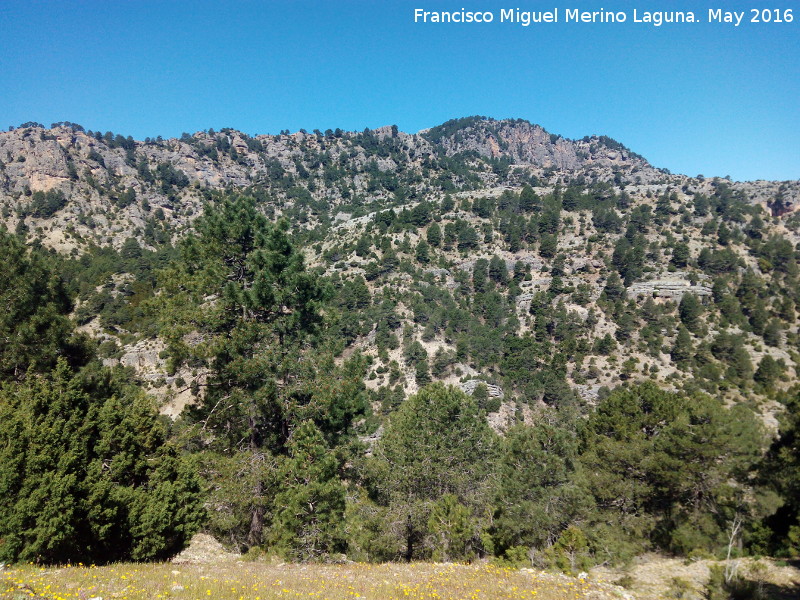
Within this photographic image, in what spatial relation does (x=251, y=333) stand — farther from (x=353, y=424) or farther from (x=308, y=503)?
(x=353, y=424)

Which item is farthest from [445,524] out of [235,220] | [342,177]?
[342,177]

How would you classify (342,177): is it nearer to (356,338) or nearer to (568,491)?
(356,338)

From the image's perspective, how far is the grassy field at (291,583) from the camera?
6480 mm

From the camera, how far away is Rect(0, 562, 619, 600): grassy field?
6480 millimetres

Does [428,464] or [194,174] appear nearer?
[428,464]

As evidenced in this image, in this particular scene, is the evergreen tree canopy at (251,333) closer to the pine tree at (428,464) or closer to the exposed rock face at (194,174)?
the pine tree at (428,464)

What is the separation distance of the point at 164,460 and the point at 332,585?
5.35 m

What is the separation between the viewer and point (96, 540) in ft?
30.2

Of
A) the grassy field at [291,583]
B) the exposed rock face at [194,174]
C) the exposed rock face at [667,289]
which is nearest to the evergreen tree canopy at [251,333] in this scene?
the grassy field at [291,583]

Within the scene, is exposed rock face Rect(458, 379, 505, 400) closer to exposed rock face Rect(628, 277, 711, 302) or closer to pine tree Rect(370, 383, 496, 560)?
pine tree Rect(370, 383, 496, 560)

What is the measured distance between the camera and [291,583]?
8.65 metres

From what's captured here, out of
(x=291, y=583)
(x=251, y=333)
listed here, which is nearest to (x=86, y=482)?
(x=291, y=583)

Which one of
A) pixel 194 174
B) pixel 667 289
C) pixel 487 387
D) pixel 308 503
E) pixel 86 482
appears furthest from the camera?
pixel 194 174

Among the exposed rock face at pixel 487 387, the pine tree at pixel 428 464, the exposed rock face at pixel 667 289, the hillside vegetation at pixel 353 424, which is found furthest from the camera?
the exposed rock face at pixel 667 289
